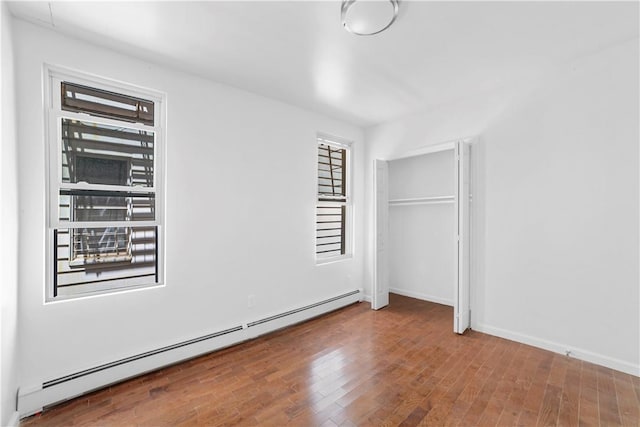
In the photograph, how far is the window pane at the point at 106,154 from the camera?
2.26m

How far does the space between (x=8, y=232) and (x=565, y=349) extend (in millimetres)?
4571

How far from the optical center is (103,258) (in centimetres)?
244

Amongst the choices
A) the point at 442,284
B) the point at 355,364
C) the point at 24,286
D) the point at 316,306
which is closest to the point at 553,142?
the point at 442,284

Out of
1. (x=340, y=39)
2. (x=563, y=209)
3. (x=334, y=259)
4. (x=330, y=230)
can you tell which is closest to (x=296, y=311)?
(x=334, y=259)

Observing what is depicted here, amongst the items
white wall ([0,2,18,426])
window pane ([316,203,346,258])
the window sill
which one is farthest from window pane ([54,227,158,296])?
window pane ([316,203,346,258])

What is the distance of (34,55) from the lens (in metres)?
2.03

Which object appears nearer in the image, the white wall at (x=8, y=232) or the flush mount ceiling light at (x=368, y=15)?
the white wall at (x=8, y=232)

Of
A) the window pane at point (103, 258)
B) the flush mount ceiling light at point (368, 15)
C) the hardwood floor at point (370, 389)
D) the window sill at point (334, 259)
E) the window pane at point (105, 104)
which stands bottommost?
the hardwood floor at point (370, 389)

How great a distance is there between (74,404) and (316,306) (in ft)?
8.02

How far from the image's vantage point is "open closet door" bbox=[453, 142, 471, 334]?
3.18m

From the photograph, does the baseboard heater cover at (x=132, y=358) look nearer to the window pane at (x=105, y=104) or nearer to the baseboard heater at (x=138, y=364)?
the baseboard heater at (x=138, y=364)

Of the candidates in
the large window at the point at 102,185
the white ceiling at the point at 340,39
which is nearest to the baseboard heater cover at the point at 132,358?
the large window at the point at 102,185

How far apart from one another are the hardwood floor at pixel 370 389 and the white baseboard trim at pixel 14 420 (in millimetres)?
49

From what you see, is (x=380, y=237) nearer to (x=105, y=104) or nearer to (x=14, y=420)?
(x=105, y=104)
